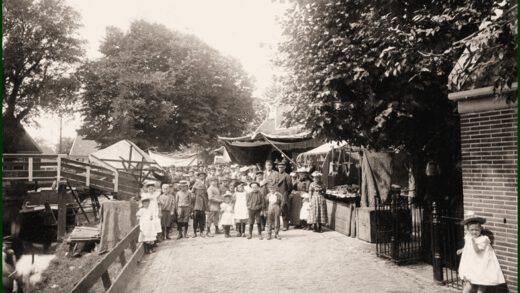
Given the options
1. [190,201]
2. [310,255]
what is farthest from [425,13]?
[190,201]

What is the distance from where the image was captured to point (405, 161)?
13797 mm

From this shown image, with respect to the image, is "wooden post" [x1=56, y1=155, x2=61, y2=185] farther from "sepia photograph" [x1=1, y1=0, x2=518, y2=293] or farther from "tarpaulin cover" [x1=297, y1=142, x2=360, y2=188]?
"tarpaulin cover" [x1=297, y1=142, x2=360, y2=188]

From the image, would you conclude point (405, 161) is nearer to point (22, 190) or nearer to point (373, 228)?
point (373, 228)

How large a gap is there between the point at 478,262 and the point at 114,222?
29.9ft

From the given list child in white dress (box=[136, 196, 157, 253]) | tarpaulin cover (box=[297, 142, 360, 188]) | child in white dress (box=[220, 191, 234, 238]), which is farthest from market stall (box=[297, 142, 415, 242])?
child in white dress (box=[136, 196, 157, 253])

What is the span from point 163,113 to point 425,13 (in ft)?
100

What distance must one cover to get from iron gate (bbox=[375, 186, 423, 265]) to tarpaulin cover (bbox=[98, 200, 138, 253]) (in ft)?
22.1

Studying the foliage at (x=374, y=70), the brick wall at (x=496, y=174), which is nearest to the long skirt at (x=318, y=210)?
the foliage at (x=374, y=70)

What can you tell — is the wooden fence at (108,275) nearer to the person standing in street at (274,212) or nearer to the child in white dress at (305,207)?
the person standing in street at (274,212)

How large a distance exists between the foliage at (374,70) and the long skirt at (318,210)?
3.25m

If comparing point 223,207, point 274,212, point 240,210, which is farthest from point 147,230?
point 274,212

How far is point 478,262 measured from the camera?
19.3 feet

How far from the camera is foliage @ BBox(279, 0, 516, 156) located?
752cm

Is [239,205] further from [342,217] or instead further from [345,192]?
[345,192]
